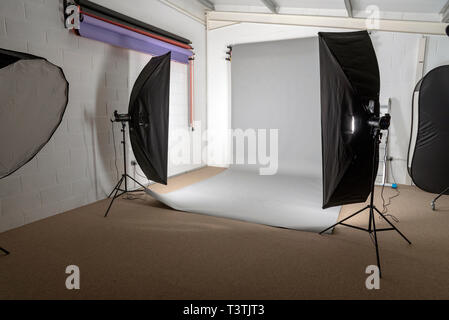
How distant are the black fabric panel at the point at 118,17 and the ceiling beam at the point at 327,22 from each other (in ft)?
4.32

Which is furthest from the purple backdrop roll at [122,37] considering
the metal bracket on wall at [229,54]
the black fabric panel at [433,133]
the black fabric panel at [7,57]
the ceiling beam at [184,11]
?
the black fabric panel at [433,133]

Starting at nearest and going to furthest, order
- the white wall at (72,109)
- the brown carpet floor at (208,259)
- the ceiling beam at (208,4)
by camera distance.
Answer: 1. the brown carpet floor at (208,259)
2. the white wall at (72,109)
3. the ceiling beam at (208,4)

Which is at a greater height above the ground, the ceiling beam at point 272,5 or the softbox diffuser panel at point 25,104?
the ceiling beam at point 272,5

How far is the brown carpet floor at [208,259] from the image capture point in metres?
1.75

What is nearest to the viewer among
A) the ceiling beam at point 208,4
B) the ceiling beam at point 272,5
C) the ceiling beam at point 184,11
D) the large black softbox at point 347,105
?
the large black softbox at point 347,105

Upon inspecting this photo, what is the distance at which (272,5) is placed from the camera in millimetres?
4648

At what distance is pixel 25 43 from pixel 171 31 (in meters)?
2.31

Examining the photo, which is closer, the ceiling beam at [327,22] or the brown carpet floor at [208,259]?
the brown carpet floor at [208,259]

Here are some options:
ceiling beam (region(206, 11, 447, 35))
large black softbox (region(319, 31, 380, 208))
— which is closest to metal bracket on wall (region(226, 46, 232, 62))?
ceiling beam (region(206, 11, 447, 35))

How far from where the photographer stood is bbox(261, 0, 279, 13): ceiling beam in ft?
14.7

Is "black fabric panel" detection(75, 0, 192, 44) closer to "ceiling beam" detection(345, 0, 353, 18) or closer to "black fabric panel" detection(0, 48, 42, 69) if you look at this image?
"black fabric panel" detection(0, 48, 42, 69)

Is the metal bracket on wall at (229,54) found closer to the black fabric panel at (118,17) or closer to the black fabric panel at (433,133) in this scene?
the black fabric panel at (118,17)

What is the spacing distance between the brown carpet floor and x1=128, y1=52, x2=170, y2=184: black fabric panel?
22.3 inches
